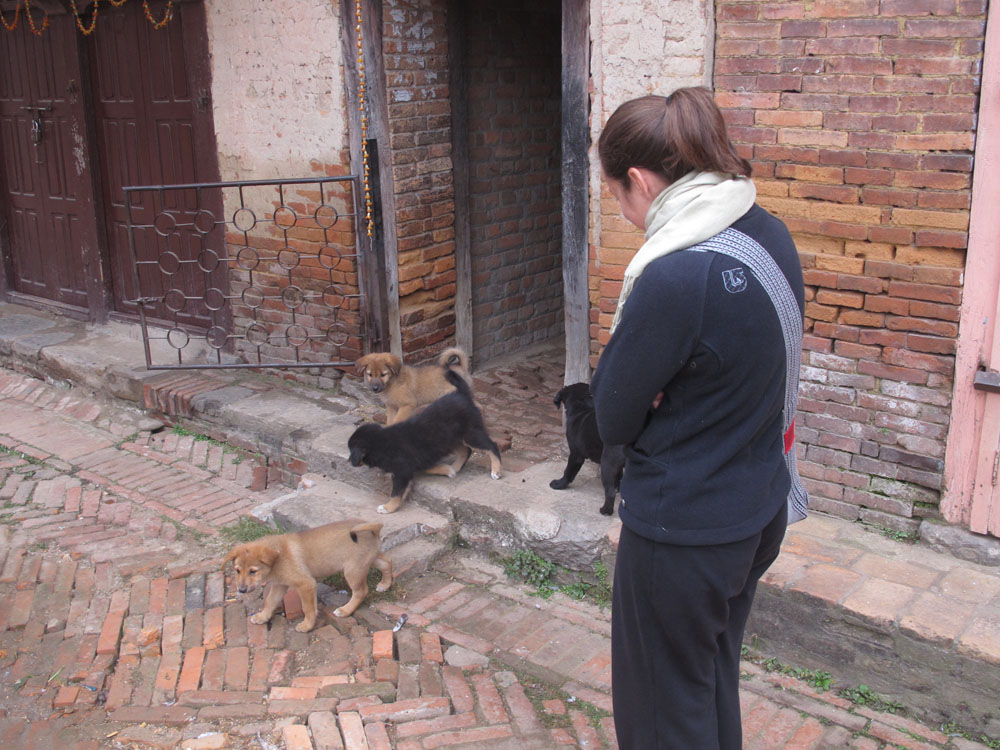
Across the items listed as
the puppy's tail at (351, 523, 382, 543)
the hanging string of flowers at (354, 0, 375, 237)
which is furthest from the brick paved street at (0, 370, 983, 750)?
the hanging string of flowers at (354, 0, 375, 237)

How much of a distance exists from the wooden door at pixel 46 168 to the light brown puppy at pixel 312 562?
511 cm

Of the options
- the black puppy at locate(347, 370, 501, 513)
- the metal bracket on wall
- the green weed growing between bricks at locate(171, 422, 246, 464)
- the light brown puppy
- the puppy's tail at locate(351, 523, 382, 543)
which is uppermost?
the metal bracket on wall

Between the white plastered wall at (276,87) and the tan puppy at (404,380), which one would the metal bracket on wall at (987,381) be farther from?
the white plastered wall at (276,87)

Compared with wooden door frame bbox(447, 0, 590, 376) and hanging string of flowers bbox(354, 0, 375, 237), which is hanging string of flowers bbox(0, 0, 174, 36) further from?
wooden door frame bbox(447, 0, 590, 376)

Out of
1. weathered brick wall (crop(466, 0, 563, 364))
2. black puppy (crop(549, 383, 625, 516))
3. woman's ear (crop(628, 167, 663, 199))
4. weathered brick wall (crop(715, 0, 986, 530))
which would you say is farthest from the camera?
weathered brick wall (crop(466, 0, 563, 364))

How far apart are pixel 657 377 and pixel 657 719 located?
97cm

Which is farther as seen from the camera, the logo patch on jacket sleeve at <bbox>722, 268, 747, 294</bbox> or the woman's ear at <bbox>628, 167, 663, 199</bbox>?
the woman's ear at <bbox>628, 167, 663, 199</bbox>

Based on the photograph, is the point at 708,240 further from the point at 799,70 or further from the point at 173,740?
the point at 173,740

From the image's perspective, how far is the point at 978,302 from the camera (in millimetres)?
3947

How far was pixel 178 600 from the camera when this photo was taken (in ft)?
14.9

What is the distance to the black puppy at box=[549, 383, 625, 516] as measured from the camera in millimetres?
4652

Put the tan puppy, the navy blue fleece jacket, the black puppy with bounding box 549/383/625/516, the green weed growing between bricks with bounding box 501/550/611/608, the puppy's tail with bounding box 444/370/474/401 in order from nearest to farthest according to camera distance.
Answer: the navy blue fleece jacket
the green weed growing between bricks with bounding box 501/550/611/608
the black puppy with bounding box 549/383/625/516
the puppy's tail with bounding box 444/370/474/401
the tan puppy

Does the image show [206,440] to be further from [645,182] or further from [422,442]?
[645,182]

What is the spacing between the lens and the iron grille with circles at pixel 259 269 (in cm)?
623
